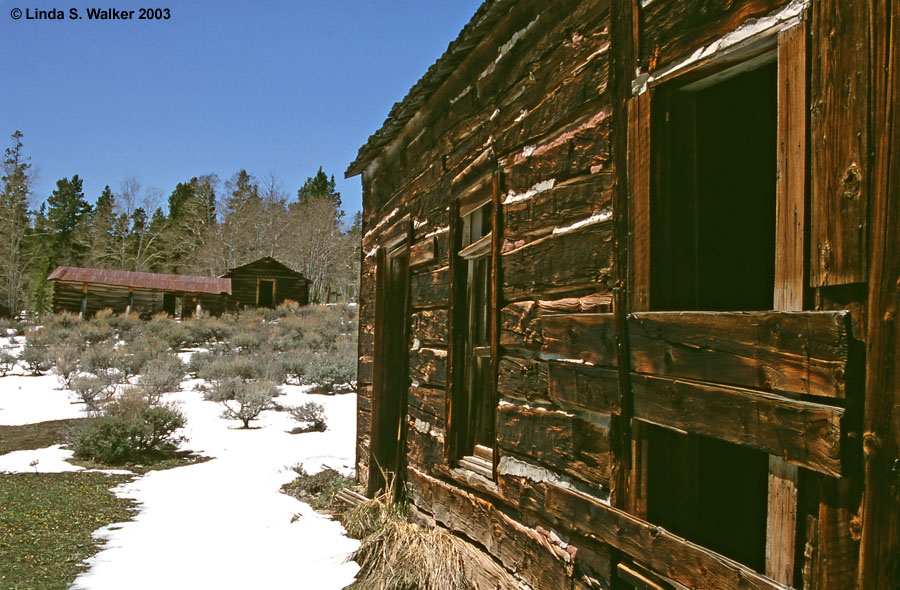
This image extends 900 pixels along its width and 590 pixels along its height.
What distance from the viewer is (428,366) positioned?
456 cm

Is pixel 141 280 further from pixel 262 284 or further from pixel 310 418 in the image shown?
pixel 310 418

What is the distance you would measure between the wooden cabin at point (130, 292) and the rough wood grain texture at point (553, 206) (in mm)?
29331

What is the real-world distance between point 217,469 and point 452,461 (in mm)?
5307

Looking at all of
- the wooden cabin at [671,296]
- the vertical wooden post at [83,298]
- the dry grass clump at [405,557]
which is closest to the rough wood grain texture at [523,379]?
the wooden cabin at [671,296]

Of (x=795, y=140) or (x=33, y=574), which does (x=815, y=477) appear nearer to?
(x=795, y=140)

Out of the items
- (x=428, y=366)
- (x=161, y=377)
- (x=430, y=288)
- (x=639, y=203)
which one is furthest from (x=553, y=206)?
(x=161, y=377)

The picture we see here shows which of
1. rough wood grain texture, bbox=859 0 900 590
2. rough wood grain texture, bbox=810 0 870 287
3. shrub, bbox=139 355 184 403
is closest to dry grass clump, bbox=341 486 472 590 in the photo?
rough wood grain texture, bbox=859 0 900 590

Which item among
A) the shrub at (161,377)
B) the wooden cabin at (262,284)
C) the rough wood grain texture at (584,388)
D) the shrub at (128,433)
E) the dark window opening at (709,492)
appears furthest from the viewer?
the wooden cabin at (262,284)

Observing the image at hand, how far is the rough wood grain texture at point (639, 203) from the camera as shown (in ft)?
7.08

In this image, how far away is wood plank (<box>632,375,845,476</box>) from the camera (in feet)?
4.84

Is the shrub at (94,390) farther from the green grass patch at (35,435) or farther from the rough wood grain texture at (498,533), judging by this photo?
the rough wood grain texture at (498,533)

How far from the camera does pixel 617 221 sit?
232 cm

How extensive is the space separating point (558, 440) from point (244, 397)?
10135 mm

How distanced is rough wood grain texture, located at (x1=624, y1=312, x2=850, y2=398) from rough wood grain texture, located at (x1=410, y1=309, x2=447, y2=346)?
2.25 metres
